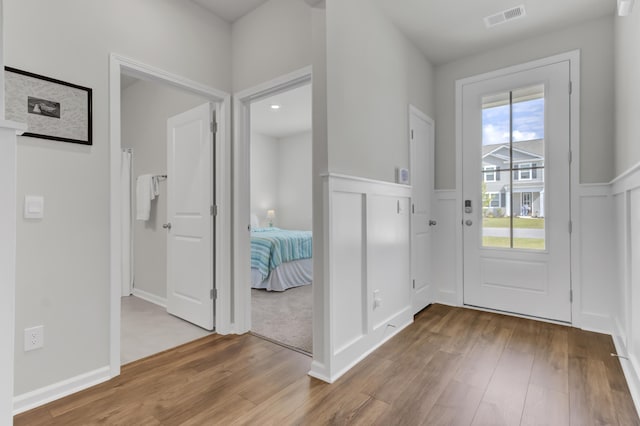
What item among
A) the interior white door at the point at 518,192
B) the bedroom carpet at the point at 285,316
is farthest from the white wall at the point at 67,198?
the interior white door at the point at 518,192

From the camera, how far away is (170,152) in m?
3.26

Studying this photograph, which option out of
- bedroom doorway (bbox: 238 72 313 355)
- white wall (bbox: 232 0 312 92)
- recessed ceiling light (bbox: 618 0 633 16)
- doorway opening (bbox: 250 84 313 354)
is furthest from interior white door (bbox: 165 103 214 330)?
recessed ceiling light (bbox: 618 0 633 16)

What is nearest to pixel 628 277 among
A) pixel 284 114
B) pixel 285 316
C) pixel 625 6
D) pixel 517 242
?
pixel 517 242

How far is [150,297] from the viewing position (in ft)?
12.3

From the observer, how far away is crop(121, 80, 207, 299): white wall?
352 centimetres

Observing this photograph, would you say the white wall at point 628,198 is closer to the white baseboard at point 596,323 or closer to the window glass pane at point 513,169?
the white baseboard at point 596,323

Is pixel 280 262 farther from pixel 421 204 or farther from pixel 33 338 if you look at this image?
pixel 33 338

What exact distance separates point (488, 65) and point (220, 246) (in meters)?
3.15

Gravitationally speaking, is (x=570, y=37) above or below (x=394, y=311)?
above

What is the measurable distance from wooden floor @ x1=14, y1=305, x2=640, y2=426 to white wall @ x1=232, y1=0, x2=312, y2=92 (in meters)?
2.14

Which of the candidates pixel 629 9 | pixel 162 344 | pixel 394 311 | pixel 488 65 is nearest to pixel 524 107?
pixel 488 65

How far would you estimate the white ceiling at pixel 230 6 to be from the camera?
8.30ft

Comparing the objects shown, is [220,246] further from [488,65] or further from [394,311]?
[488,65]

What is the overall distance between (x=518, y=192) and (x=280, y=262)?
2.88 m
